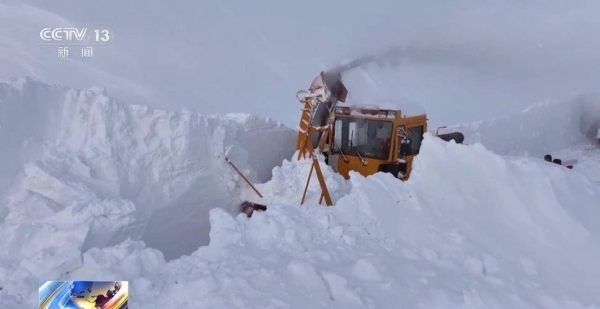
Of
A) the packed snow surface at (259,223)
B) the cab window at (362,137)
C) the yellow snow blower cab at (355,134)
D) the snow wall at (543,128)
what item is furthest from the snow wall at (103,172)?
the snow wall at (543,128)

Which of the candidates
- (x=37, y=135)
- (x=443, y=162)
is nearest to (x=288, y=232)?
(x=443, y=162)

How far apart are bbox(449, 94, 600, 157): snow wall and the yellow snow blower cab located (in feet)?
17.8

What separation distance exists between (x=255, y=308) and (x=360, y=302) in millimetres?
816

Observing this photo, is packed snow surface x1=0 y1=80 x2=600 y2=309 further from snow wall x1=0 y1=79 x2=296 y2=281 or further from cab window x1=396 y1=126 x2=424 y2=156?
cab window x1=396 y1=126 x2=424 y2=156

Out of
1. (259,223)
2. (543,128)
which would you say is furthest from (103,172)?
(543,128)

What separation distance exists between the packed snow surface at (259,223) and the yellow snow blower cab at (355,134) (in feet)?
1.84

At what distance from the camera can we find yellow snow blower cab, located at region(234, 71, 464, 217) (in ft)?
28.9

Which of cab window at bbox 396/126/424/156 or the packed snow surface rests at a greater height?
cab window at bbox 396/126/424/156

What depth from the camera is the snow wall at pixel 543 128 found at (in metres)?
14.7

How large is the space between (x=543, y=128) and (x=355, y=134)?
330 inches

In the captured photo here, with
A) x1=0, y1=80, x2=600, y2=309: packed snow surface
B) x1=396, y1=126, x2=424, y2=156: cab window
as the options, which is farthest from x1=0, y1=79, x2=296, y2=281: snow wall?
x1=396, y1=126, x2=424, y2=156: cab window

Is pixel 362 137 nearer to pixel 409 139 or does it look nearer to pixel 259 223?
pixel 409 139

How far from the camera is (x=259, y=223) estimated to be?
594 cm

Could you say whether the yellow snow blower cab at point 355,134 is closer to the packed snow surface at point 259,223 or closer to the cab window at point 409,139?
the cab window at point 409,139
